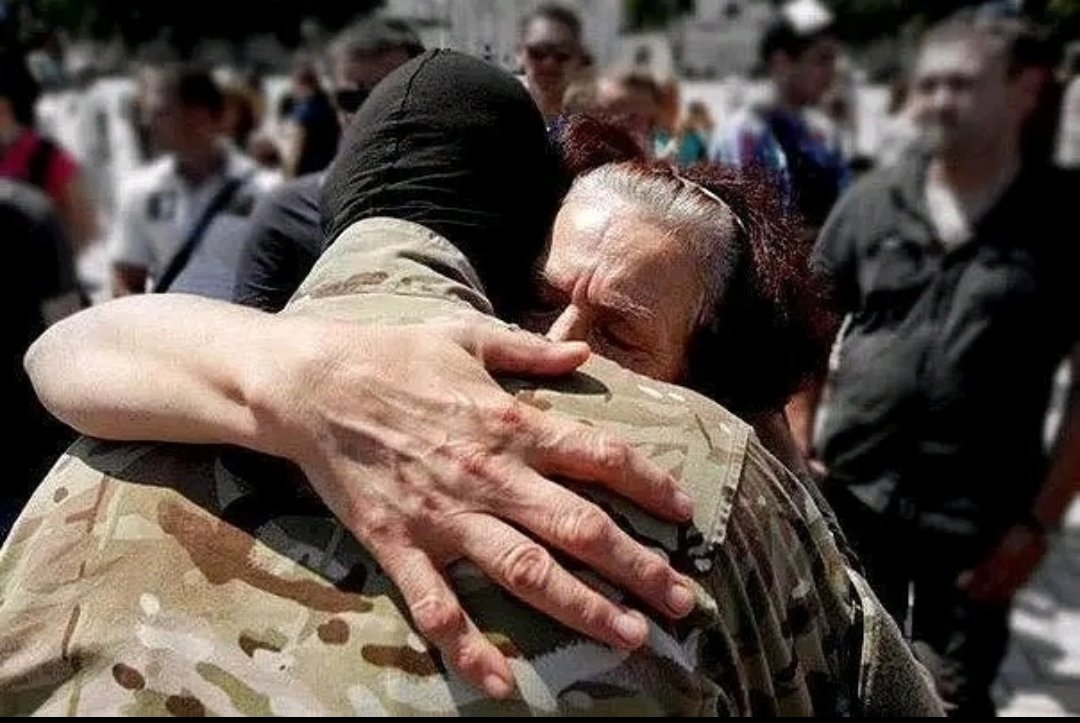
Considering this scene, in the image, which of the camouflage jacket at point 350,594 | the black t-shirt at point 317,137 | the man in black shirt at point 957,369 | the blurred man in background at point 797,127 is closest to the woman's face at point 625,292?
the camouflage jacket at point 350,594

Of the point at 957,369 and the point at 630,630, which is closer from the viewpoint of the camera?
the point at 630,630

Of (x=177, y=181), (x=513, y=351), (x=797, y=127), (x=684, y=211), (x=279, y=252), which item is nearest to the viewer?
(x=513, y=351)

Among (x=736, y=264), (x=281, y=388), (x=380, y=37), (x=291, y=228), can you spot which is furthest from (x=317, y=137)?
(x=281, y=388)

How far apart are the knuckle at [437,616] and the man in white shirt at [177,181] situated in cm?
302

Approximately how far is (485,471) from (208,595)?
22cm

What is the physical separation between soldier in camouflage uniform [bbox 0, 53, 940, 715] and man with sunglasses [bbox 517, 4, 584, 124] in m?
1.66

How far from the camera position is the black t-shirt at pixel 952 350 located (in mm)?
2779

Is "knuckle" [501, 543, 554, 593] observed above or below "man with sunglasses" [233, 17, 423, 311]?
above

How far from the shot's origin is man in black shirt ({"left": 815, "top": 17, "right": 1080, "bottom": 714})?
279cm

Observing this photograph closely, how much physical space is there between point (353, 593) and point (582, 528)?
18 cm

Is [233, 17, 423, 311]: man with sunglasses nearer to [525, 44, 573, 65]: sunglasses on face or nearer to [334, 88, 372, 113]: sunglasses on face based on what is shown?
[334, 88, 372, 113]: sunglasses on face

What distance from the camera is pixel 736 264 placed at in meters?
1.36

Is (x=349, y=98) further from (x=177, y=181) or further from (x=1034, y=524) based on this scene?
(x=177, y=181)

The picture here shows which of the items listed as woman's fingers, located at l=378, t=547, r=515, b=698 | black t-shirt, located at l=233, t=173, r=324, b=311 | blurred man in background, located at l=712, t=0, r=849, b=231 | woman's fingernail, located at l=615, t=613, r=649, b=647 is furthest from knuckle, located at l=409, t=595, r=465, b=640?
black t-shirt, located at l=233, t=173, r=324, b=311
